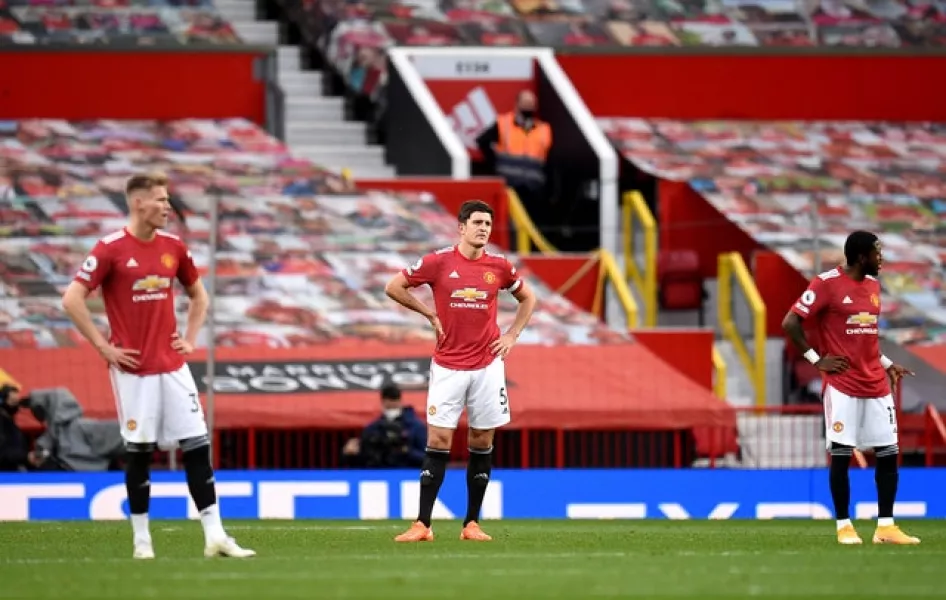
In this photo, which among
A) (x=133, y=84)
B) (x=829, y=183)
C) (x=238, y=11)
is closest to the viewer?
(x=829, y=183)

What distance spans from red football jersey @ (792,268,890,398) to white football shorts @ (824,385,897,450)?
50 millimetres

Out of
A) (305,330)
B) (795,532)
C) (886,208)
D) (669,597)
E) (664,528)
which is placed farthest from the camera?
(886,208)

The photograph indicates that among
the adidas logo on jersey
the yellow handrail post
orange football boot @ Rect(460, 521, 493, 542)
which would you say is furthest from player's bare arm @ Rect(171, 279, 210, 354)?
the adidas logo on jersey

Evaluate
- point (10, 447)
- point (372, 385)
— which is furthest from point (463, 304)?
point (372, 385)

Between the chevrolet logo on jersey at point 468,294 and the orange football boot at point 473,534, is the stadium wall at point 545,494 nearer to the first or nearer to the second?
the orange football boot at point 473,534

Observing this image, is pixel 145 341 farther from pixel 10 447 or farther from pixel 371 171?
pixel 371 171

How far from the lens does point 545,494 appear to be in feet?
66.0

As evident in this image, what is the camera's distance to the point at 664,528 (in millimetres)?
17172

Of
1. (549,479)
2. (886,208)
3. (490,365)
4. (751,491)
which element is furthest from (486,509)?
(886,208)

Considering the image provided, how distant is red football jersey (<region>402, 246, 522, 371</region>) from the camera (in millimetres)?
14242

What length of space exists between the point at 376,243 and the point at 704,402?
14.4ft

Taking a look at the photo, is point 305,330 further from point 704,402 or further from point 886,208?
point 886,208

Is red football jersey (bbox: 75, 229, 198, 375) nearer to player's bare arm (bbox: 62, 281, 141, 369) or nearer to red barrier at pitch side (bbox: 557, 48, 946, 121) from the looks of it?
player's bare arm (bbox: 62, 281, 141, 369)

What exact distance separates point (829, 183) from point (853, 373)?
14013 millimetres
